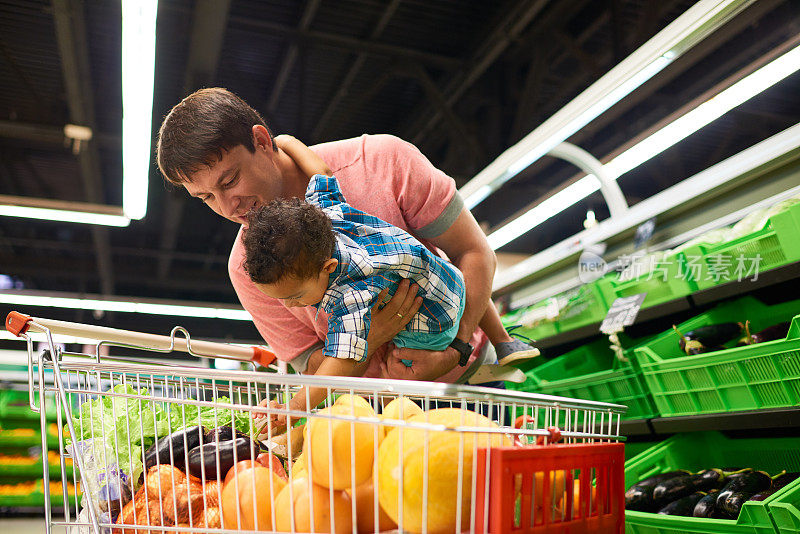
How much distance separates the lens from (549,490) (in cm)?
102

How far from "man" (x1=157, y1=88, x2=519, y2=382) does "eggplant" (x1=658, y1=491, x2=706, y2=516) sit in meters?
1.29

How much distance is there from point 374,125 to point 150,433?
7314 mm

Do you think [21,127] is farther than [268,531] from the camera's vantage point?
Yes

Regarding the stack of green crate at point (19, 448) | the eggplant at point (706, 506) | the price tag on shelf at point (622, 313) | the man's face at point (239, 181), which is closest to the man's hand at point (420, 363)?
the man's face at point (239, 181)

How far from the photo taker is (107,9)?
20.4 ft

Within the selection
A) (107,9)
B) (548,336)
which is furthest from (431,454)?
(107,9)

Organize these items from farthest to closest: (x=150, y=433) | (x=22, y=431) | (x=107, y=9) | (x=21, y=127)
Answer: (x=21, y=127) → (x=22, y=431) → (x=107, y=9) → (x=150, y=433)

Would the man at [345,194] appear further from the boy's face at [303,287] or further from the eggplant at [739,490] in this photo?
the eggplant at [739,490]

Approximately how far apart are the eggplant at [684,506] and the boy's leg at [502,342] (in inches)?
48.8

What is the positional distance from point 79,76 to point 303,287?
6.29 meters

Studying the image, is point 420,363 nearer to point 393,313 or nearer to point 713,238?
point 393,313

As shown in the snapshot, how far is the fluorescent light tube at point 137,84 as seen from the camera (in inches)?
134

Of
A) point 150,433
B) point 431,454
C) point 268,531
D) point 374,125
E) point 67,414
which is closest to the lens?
point 431,454

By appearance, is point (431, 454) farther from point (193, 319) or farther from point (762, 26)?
point (193, 319)
